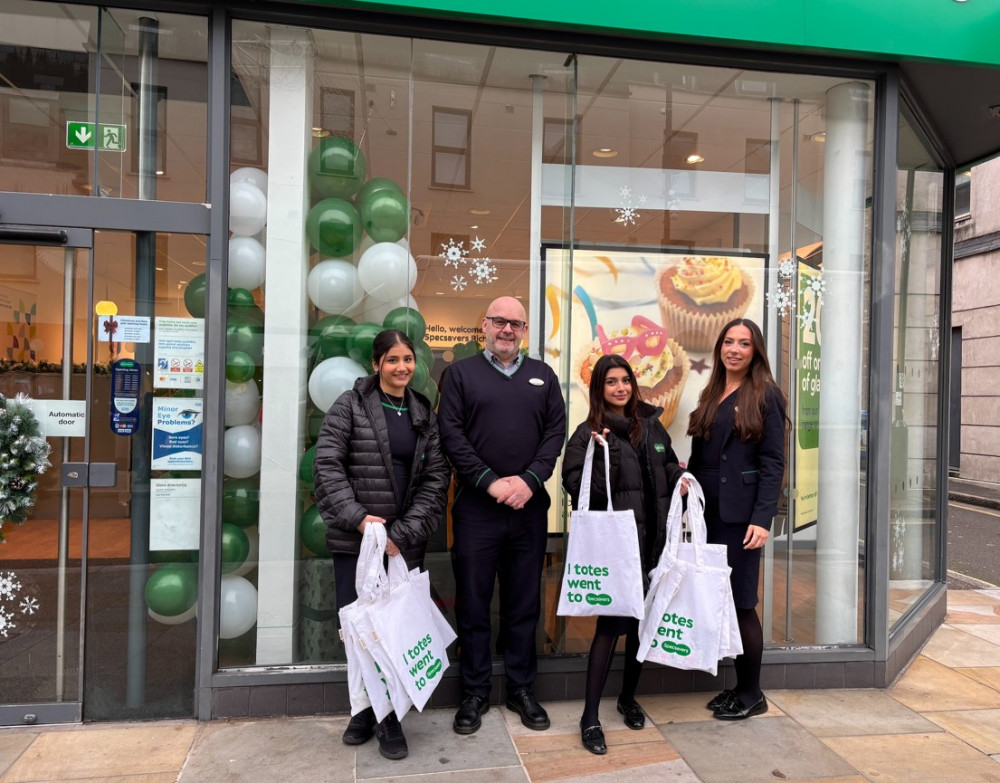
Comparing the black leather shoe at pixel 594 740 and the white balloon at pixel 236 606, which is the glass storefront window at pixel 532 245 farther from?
the black leather shoe at pixel 594 740

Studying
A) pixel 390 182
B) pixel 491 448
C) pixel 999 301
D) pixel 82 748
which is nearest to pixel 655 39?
pixel 390 182

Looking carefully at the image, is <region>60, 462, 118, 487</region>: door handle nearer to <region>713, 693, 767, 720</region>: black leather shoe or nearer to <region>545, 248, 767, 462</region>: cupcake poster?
<region>545, 248, 767, 462</region>: cupcake poster

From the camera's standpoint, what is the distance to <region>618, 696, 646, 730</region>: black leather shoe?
372 centimetres

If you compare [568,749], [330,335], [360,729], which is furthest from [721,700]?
[330,335]

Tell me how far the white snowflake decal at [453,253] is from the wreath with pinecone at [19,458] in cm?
224

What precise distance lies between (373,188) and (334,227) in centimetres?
32

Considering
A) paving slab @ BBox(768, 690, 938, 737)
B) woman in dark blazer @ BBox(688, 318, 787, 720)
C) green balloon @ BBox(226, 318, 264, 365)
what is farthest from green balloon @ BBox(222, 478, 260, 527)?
paving slab @ BBox(768, 690, 938, 737)

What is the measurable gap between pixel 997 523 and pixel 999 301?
5.67m

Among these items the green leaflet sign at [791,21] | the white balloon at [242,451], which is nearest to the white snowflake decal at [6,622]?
the white balloon at [242,451]

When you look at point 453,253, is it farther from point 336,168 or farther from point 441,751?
point 441,751

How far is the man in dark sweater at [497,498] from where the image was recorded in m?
3.65

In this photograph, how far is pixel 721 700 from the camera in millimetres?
3945

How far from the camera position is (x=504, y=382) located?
3727 millimetres

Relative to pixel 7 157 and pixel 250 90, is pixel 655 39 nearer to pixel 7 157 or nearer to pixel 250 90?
pixel 250 90
